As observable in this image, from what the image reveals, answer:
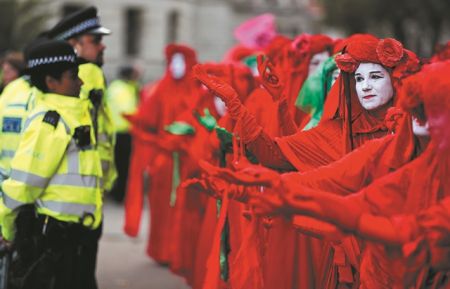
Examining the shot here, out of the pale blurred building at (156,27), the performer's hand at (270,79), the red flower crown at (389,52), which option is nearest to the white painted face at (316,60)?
the performer's hand at (270,79)

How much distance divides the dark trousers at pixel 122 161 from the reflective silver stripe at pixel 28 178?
9.11 m

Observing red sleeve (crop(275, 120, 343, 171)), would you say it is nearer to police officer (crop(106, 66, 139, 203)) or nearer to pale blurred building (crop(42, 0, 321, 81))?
police officer (crop(106, 66, 139, 203))

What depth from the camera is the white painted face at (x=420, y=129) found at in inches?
152

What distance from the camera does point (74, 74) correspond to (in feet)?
19.6

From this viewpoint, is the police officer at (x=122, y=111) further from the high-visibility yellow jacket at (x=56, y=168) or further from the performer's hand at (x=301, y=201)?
the performer's hand at (x=301, y=201)

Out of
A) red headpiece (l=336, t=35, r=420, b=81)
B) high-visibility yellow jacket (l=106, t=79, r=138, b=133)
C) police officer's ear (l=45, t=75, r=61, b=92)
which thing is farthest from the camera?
high-visibility yellow jacket (l=106, t=79, r=138, b=133)

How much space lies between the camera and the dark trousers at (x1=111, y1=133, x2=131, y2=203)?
14766 mm

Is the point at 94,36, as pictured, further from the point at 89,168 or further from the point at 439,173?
the point at 439,173

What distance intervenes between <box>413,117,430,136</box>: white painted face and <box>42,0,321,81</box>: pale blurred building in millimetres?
40099

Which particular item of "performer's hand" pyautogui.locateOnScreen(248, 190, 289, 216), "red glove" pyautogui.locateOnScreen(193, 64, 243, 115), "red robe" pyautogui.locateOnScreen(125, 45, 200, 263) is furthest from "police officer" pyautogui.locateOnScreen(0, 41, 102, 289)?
"red robe" pyautogui.locateOnScreen(125, 45, 200, 263)

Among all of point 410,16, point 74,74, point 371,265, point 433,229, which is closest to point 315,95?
point 74,74

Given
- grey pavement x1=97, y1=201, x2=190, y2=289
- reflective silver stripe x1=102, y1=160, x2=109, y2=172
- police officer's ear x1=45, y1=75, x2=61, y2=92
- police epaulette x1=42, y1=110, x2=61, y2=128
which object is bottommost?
grey pavement x1=97, y1=201, x2=190, y2=289

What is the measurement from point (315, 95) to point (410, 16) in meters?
28.1

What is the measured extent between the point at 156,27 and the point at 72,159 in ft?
141
